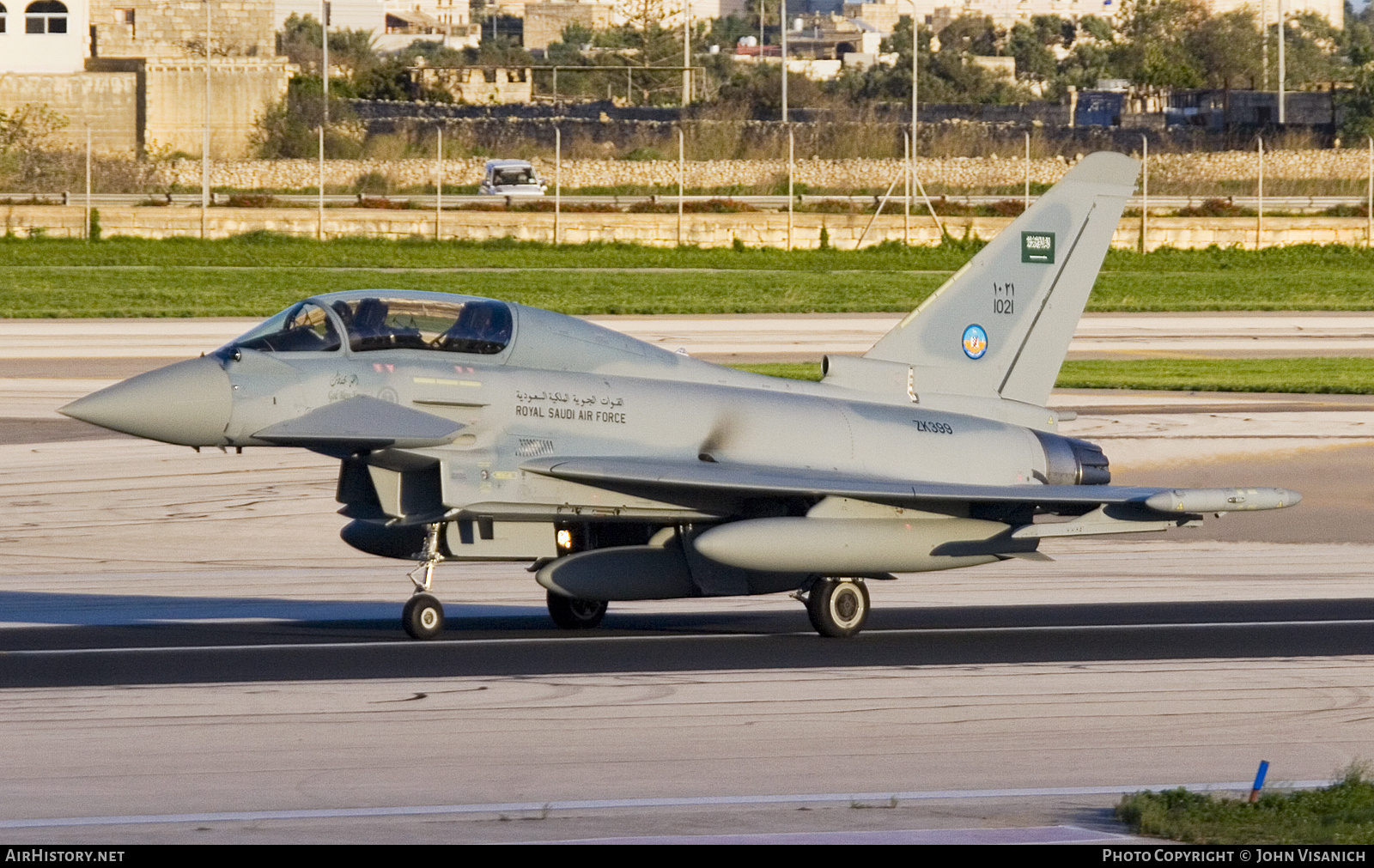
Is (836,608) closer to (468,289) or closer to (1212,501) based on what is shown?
(1212,501)

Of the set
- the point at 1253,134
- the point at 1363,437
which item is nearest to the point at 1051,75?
the point at 1253,134

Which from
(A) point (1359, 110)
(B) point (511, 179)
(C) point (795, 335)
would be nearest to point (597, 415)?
(C) point (795, 335)

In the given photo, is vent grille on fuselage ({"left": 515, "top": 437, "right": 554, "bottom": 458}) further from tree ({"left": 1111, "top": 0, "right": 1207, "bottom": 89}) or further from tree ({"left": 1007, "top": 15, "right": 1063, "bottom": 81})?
tree ({"left": 1007, "top": 15, "right": 1063, "bottom": 81})

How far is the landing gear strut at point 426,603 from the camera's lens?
1255cm

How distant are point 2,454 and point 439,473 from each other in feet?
40.2

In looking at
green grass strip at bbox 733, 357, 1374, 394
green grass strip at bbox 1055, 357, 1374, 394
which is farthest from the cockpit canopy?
green grass strip at bbox 1055, 357, 1374, 394

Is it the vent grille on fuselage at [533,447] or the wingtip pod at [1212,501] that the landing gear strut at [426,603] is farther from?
the wingtip pod at [1212,501]

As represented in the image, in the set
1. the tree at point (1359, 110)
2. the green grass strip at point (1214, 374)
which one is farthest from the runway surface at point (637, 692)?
the tree at point (1359, 110)

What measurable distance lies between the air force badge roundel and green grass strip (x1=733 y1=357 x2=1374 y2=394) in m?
13.7

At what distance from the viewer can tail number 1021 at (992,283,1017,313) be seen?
49.1 ft

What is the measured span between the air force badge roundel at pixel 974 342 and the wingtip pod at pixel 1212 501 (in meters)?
2.71

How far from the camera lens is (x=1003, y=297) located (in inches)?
591

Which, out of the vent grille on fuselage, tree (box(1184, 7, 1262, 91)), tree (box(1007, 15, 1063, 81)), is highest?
tree (box(1007, 15, 1063, 81))
